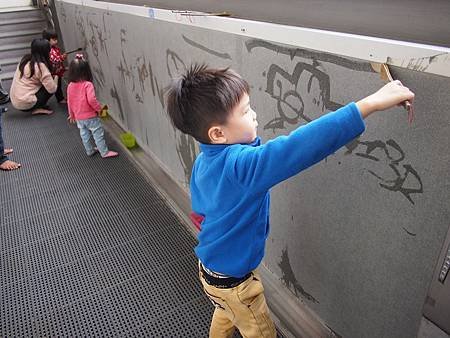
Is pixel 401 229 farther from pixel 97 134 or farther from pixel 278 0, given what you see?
pixel 97 134

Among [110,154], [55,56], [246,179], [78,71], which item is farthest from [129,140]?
[246,179]

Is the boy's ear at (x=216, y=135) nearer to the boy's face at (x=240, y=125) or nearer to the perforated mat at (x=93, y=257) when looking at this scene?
the boy's face at (x=240, y=125)

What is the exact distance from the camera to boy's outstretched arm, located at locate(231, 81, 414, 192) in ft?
2.48

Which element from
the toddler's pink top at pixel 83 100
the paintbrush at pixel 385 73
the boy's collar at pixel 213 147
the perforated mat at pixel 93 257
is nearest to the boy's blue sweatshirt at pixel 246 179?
the boy's collar at pixel 213 147

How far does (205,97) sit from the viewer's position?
935 mm

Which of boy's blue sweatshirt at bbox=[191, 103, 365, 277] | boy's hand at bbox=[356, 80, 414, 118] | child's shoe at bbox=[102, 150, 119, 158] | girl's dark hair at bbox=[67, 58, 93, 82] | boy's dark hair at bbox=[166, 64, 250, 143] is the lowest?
child's shoe at bbox=[102, 150, 119, 158]

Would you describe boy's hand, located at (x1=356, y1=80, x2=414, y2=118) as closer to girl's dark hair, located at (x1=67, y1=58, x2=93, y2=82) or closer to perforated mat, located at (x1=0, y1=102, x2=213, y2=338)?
perforated mat, located at (x1=0, y1=102, x2=213, y2=338)

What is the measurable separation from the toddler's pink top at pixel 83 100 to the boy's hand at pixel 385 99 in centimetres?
286

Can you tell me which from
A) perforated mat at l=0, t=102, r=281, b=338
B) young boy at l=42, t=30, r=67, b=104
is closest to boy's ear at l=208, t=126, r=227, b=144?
perforated mat at l=0, t=102, r=281, b=338

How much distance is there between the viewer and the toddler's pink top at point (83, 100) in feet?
10.4

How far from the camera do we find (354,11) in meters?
1.16

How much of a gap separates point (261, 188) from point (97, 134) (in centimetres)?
277

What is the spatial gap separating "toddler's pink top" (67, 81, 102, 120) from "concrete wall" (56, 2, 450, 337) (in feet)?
4.96

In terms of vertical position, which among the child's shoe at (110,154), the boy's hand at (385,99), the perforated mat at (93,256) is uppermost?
the boy's hand at (385,99)
